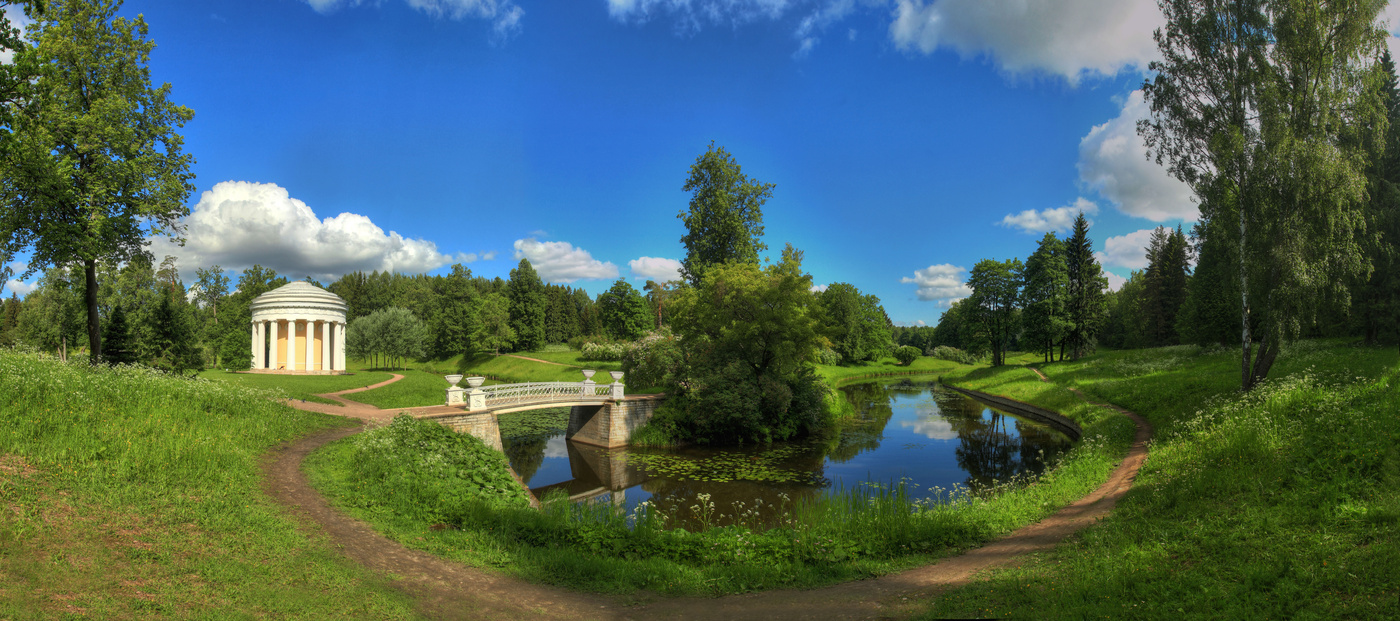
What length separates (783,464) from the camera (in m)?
20.3

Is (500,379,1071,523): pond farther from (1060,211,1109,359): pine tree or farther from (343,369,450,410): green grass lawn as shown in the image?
(1060,211,1109,359): pine tree

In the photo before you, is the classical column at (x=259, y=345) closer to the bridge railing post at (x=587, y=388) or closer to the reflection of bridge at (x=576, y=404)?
the reflection of bridge at (x=576, y=404)

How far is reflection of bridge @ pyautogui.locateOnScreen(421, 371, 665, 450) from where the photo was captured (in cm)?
1939

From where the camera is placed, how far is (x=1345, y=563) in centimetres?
548

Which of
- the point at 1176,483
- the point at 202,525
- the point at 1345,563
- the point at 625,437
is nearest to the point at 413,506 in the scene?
the point at 202,525

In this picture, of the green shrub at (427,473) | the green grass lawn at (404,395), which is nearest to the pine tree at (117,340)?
the green grass lawn at (404,395)

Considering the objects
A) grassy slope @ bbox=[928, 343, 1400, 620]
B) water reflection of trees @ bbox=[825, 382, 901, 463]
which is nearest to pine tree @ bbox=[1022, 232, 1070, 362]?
water reflection of trees @ bbox=[825, 382, 901, 463]

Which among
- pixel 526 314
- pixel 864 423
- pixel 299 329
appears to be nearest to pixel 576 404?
pixel 864 423

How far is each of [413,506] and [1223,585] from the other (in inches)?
422

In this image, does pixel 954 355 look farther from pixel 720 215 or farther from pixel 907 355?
pixel 720 215

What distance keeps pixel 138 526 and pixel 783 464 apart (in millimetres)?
17132

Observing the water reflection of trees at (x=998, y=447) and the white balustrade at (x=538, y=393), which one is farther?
the white balustrade at (x=538, y=393)

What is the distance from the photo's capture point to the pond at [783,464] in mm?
16344

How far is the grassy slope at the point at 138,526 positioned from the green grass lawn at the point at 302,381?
12.9 m
